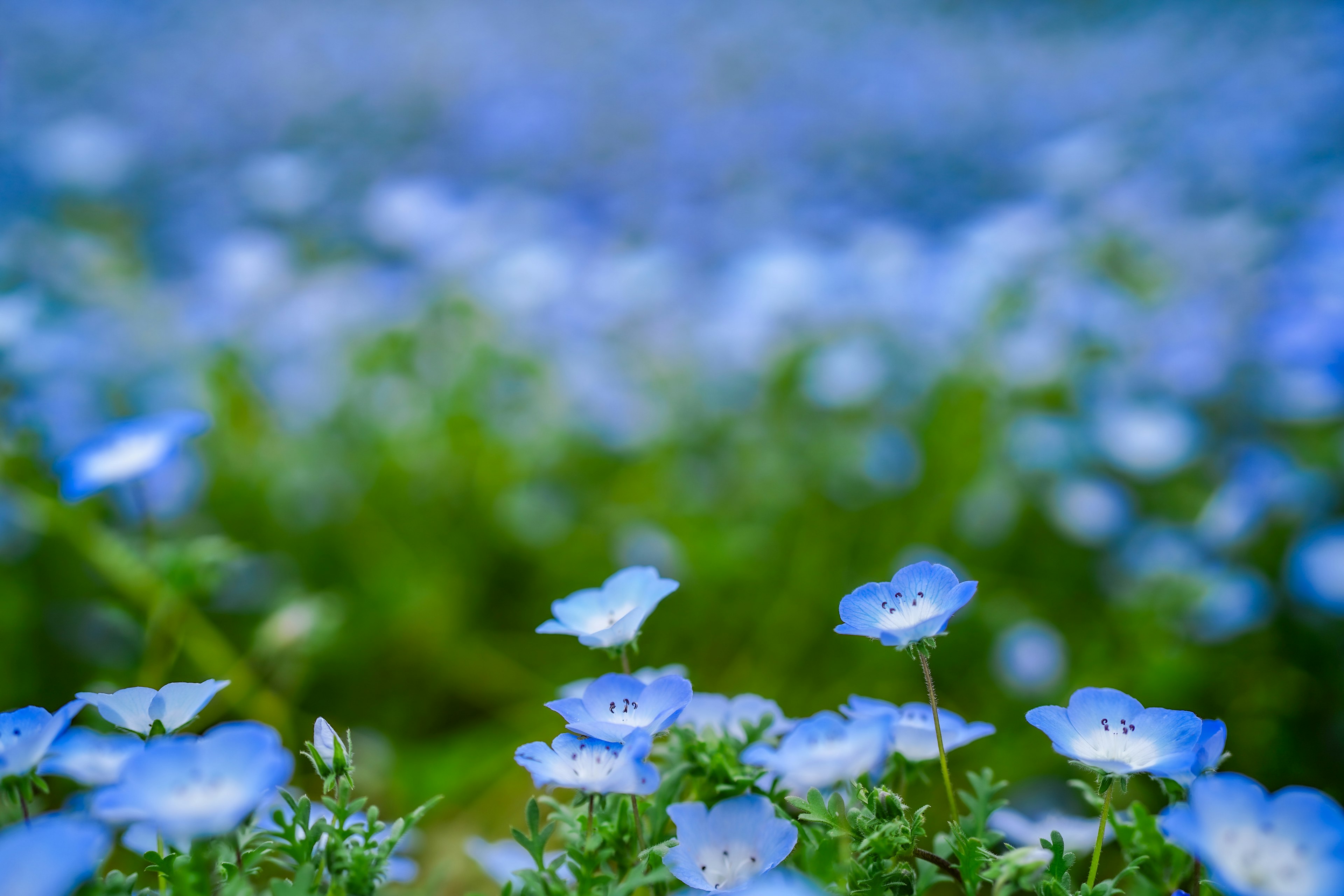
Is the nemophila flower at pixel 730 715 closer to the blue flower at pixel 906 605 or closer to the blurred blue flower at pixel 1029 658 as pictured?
the blue flower at pixel 906 605

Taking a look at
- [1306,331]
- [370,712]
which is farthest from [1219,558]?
[370,712]

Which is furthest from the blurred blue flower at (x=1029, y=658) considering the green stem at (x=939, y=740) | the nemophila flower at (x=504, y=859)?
the green stem at (x=939, y=740)

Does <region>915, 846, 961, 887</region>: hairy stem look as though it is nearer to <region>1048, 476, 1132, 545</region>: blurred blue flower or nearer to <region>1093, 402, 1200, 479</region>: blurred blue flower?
<region>1048, 476, 1132, 545</region>: blurred blue flower

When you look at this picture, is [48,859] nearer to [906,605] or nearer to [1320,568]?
[906,605]

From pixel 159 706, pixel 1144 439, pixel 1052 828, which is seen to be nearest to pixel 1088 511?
pixel 1144 439

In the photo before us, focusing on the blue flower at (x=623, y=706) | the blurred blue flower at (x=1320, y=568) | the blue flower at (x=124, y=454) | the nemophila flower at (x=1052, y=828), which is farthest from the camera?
the blurred blue flower at (x=1320, y=568)
